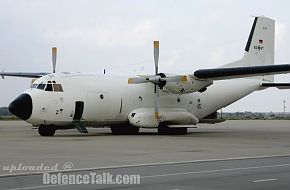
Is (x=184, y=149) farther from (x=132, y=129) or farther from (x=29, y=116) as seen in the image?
Answer: (x=132, y=129)

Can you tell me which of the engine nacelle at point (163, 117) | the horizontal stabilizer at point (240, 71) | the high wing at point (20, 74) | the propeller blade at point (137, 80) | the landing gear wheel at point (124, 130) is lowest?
the landing gear wheel at point (124, 130)

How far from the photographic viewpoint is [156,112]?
87.8 feet

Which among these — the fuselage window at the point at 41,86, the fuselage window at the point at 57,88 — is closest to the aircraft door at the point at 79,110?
the fuselage window at the point at 57,88

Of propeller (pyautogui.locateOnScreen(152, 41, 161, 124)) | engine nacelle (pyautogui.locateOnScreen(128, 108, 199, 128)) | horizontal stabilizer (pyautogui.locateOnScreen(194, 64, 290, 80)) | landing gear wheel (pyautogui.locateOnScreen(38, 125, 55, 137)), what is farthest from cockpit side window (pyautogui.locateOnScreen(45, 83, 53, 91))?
horizontal stabilizer (pyautogui.locateOnScreen(194, 64, 290, 80))

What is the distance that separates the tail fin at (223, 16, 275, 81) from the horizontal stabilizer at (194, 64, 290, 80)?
18.6 ft

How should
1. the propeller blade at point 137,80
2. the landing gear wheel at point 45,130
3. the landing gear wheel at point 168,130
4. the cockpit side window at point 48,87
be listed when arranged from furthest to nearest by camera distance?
1. the landing gear wheel at point 168,130
2. the propeller blade at point 137,80
3. the landing gear wheel at point 45,130
4. the cockpit side window at point 48,87

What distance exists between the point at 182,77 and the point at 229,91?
5100 mm

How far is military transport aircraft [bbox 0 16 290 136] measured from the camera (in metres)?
23.9

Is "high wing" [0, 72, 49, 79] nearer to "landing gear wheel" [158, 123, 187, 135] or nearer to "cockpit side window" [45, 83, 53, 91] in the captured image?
"cockpit side window" [45, 83, 53, 91]

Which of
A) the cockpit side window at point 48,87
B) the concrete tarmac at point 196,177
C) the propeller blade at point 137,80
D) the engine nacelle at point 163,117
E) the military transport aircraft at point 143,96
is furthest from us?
the propeller blade at point 137,80

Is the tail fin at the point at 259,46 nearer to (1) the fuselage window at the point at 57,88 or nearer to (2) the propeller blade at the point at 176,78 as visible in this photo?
(2) the propeller blade at the point at 176,78

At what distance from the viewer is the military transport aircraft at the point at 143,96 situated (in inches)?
939

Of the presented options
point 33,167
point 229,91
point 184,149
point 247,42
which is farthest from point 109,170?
point 247,42

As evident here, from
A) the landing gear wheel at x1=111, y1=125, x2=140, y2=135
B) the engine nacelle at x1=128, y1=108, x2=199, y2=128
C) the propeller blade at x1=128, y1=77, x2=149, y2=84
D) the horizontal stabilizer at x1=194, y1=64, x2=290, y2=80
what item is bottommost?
the landing gear wheel at x1=111, y1=125, x2=140, y2=135
